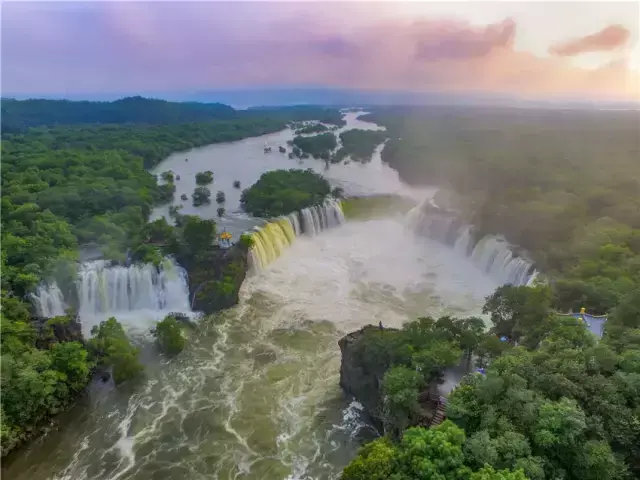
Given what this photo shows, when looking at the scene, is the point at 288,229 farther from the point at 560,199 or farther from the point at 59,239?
the point at 560,199

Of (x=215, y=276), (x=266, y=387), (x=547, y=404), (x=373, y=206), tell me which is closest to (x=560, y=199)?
(x=373, y=206)

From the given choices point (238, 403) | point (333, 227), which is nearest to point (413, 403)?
point (238, 403)

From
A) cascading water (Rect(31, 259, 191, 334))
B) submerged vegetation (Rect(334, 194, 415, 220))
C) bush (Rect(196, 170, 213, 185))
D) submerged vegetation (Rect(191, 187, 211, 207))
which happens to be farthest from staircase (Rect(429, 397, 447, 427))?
bush (Rect(196, 170, 213, 185))

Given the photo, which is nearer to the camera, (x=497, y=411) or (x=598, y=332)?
(x=497, y=411)

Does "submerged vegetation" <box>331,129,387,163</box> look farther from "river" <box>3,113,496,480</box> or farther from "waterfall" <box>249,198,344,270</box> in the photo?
"river" <box>3,113,496,480</box>

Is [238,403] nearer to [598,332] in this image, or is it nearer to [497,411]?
[497,411]
